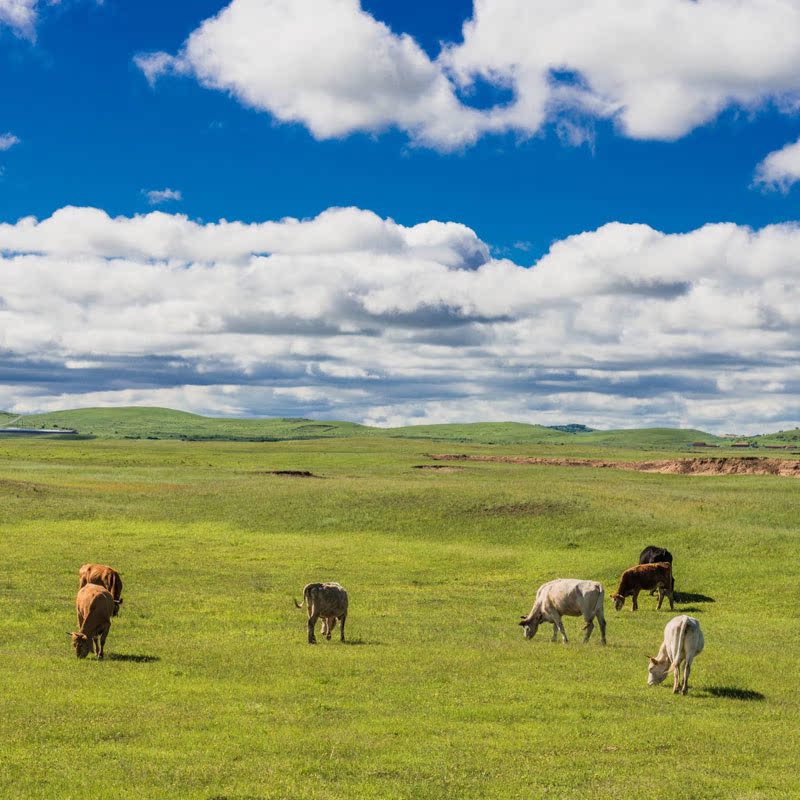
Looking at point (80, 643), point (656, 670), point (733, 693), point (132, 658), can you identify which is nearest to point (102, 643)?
point (80, 643)

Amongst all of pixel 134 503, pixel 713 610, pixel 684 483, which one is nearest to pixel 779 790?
pixel 713 610

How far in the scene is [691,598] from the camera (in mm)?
43188

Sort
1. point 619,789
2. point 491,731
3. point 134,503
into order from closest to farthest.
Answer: point 619,789, point 491,731, point 134,503

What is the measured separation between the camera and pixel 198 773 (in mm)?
15500

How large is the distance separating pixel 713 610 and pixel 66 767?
106 feet

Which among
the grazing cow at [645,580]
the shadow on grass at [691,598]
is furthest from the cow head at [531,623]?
the shadow on grass at [691,598]

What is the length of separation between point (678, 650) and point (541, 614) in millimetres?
7712

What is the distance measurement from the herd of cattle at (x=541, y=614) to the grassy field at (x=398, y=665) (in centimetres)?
77

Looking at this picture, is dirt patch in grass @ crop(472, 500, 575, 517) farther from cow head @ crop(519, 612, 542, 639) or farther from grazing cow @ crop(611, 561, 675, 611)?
cow head @ crop(519, 612, 542, 639)

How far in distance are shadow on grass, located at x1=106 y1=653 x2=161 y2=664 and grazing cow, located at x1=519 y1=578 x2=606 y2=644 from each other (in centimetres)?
1264

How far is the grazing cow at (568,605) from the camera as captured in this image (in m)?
29.4

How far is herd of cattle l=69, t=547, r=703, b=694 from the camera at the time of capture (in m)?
23.0

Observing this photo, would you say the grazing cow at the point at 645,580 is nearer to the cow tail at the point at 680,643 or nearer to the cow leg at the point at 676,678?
the cow leg at the point at 676,678

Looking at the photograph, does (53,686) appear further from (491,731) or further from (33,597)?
(33,597)
